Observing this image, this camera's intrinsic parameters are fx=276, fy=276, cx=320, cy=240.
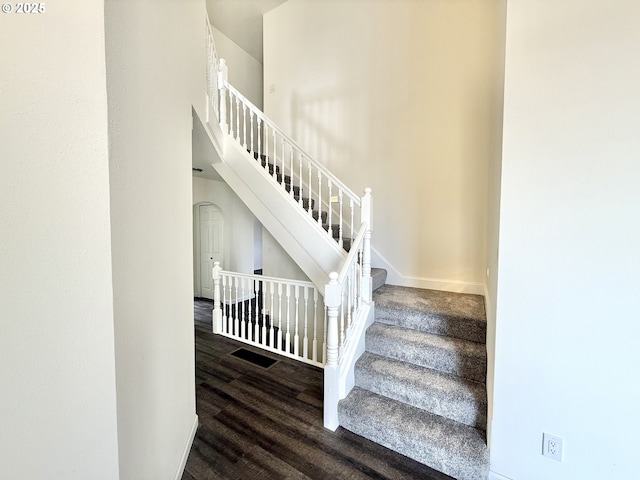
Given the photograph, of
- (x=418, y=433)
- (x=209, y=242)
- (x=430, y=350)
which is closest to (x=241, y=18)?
(x=209, y=242)

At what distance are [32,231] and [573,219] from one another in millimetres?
2143

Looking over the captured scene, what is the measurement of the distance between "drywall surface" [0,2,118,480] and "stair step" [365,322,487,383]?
6.64 ft

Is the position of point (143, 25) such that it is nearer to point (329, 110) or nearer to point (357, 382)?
point (357, 382)

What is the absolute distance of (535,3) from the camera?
1.39 m

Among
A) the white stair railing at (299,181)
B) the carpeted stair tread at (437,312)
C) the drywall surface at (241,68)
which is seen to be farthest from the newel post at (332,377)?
the drywall surface at (241,68)

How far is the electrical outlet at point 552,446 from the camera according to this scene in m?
1.42

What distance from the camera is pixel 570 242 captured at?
1.38 m

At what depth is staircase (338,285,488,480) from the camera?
1.74 metres

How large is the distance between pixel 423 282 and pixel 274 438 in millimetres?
2341

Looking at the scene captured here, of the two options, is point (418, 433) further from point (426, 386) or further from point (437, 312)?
point (437, 312)

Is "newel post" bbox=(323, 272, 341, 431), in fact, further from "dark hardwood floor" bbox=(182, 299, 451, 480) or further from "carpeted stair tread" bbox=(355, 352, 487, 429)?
"carpeted stair tread" bbox=(355, 352, 487, 429)

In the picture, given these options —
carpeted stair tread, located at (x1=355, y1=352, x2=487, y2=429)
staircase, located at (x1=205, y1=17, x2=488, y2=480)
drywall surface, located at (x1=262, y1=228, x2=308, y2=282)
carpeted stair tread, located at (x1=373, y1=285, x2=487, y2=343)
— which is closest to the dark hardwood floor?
staircase, located at (x1=205, y1=17, x2=488, y2=480)

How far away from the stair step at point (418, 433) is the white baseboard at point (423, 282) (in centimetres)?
163

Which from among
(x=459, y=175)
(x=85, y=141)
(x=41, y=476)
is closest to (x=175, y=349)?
(x=41, y=476)
